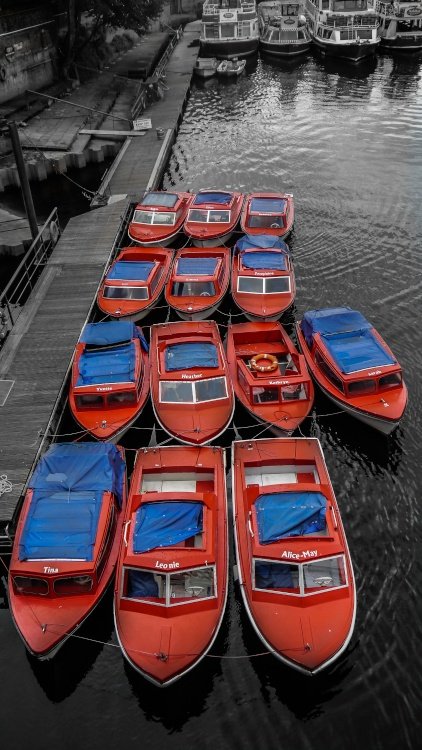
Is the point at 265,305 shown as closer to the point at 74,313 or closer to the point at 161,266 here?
the point at 161,266

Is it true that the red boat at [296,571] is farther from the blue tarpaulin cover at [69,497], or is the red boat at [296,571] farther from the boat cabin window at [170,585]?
the blue tarpaulin cover at [69,497]

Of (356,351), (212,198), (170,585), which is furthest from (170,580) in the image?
(212,198)

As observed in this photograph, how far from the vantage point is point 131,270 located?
96.8 ft

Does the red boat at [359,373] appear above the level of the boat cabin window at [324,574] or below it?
above

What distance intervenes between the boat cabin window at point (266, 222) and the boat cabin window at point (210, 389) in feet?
46.4

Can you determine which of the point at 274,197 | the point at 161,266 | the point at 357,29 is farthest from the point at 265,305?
the point at 357,29

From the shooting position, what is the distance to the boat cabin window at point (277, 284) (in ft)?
92.7

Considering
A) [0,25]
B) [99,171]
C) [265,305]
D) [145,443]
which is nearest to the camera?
[145,443]

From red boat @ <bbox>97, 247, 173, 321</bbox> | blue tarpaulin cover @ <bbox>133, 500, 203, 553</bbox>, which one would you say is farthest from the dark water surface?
blue tarpaulin cover @ <bbox>133, 500, 203, 553</bbox>

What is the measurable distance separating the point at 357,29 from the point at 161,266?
57126 millimetres

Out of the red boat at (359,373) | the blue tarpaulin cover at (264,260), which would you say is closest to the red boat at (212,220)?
the blue tarpaulin cover at (264,260)

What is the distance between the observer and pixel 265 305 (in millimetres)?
27828

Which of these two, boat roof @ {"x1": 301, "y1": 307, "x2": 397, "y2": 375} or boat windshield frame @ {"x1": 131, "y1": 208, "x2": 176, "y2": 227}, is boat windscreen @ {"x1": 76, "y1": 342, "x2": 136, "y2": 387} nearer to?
boat roof @ {"x1": 301, "y1": 307, "x2": 397, "y2": 375}

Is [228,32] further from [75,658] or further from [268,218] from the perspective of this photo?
[75,658]
